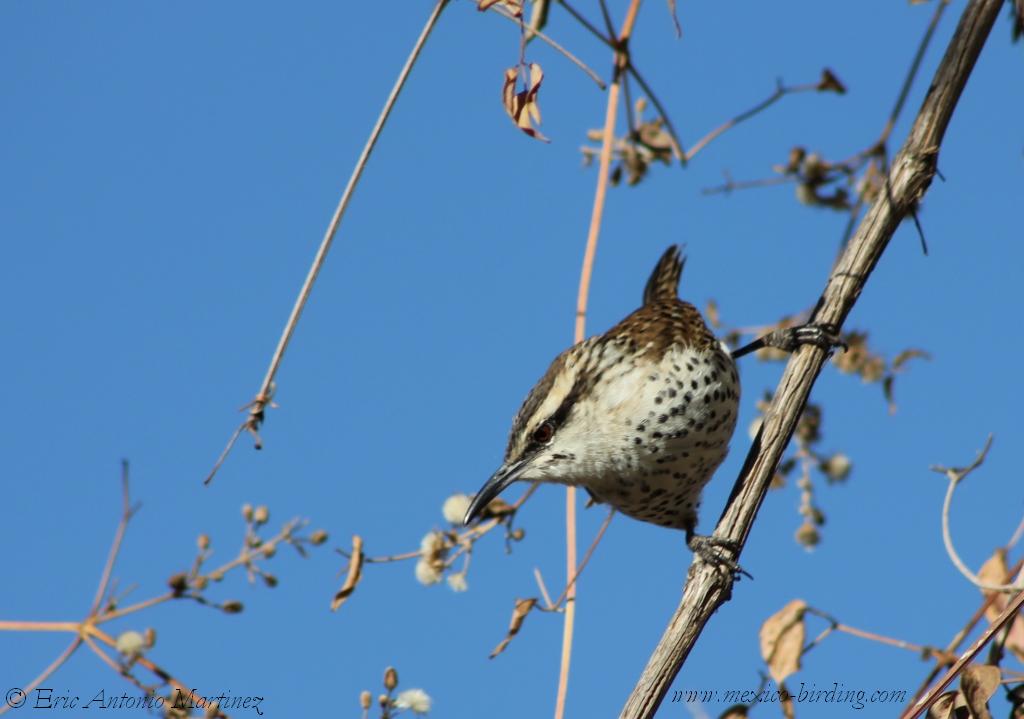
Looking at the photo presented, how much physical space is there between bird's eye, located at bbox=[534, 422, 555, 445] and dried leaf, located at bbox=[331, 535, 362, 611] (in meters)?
0.85

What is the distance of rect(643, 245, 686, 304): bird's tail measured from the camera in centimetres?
548

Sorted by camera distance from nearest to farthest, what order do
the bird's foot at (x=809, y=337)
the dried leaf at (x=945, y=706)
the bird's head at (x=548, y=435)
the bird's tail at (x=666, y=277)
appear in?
the dried leaf at (x=945, y=706) → the bird's foot at (x=809, y=337) → the bird's head at (x=548, y=435) → the bird's tail at (x=666, y=277)

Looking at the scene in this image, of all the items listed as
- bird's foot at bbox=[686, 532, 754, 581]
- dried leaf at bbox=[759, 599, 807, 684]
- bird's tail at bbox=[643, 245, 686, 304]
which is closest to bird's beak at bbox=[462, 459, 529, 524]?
bird's foot at bbox=[686, 532, 754, 581]

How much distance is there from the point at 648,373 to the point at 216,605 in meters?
1.70

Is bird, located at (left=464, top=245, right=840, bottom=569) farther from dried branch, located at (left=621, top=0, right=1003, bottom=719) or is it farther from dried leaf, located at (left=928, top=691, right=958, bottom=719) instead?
dried leaf, located at (left=928, top=691, right=958, bottom=719)

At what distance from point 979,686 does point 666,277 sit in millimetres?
2910

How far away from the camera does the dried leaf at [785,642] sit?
3.22 meters

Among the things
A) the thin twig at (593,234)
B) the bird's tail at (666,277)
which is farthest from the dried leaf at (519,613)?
the bird's tail at (666,277)

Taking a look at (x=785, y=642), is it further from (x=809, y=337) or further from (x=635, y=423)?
(x=635, y=423)

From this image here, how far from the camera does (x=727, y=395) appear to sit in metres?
4.17

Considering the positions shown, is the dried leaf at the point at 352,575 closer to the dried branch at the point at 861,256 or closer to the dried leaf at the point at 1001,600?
the dried branch at the point at 861,256

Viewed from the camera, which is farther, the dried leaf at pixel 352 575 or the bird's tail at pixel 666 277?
the bird's tail at pixel 666 277

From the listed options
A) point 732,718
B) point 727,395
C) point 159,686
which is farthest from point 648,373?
point 159,686

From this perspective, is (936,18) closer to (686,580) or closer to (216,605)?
(686,580)
